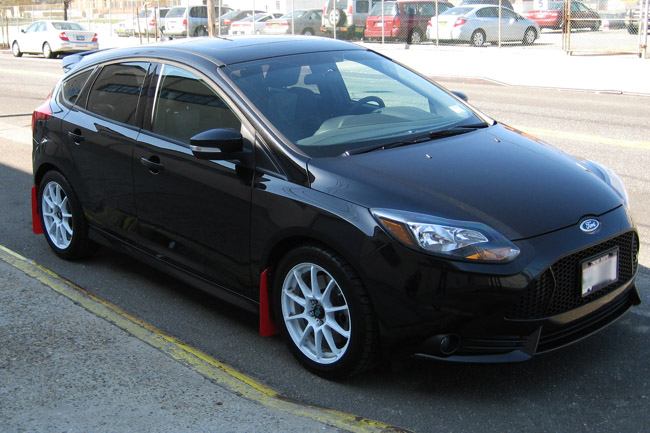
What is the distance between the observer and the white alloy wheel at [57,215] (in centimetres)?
577

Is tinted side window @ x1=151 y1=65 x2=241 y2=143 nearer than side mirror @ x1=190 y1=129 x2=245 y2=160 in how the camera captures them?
No

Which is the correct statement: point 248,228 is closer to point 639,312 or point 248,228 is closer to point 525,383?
point 525,383

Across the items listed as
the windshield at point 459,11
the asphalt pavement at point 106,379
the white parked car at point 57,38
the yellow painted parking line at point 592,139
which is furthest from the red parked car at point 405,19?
the asphalt pavement at point 106,379

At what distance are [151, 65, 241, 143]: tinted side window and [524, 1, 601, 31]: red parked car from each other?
17.3 m

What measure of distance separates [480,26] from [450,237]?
20.5 m

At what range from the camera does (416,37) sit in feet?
78.4

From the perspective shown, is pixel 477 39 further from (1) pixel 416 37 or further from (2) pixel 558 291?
(2) pixel 558 291

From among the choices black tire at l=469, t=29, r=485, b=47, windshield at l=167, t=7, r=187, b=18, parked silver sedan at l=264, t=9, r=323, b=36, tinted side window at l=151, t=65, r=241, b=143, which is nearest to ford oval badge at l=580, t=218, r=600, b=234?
tinted side window at l=151, t=65, r=241, b=143

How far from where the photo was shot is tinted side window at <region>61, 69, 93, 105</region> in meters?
5.73

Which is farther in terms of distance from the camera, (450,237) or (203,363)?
(203,363)

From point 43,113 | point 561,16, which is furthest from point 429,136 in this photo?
point 561,16

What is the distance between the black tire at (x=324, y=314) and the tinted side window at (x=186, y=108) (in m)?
0.97

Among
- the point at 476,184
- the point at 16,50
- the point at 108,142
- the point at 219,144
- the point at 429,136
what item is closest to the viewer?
the point at 476,184

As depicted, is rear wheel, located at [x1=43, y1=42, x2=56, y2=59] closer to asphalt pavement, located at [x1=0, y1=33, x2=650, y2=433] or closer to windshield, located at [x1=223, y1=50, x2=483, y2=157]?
asphalt pavement, located at [x1=0, y1=33, x2=650, y2=433]
